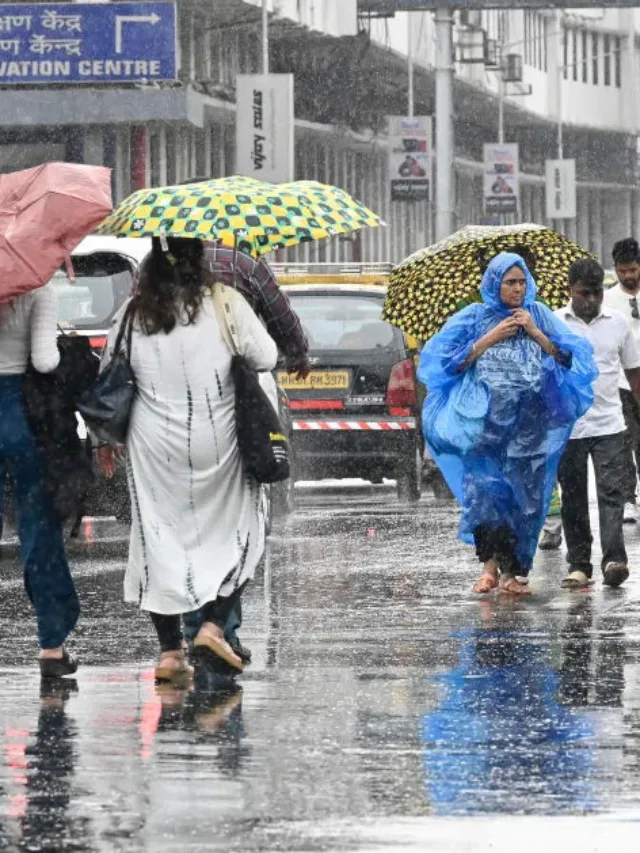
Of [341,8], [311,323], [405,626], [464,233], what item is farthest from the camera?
[341,8]

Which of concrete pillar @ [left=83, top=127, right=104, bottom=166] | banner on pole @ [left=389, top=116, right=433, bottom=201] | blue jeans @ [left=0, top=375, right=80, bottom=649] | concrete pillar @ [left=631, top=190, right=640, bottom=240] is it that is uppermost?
blue jeans @ [left=0, top=375, right=80, bottom=649]

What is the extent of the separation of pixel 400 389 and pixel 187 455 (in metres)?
11.8

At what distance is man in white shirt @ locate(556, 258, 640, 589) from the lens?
532 inches

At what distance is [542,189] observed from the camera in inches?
3718

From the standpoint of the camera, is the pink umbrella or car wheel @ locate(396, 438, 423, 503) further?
car wheel @ locate(396, 438, 423, 503)

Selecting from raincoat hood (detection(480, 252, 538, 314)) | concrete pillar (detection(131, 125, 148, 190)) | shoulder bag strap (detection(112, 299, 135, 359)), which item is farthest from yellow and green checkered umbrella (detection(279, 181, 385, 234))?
concrete pillar (detection(131, 125, 148, 190))

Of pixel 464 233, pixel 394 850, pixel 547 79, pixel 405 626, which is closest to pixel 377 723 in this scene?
pixel 394 850

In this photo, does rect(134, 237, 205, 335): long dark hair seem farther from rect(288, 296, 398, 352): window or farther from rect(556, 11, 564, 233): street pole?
rect(556, 11, 564, 233): street pole

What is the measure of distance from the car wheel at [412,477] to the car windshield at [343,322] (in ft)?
2.72

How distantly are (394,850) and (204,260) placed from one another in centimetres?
366

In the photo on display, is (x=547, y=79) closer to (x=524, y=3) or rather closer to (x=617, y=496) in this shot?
(x=524, y=3)

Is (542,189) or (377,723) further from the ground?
(377,723)

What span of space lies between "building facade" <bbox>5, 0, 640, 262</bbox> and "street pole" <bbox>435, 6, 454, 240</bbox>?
301 cm

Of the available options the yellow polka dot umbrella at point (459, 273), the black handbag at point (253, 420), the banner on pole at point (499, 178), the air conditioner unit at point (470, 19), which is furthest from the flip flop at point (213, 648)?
the banner on pole at point (499, 178)
